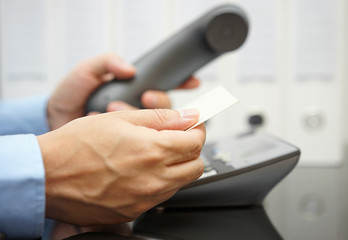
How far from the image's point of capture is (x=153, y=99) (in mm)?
584

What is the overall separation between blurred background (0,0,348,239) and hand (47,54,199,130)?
0.14 meters

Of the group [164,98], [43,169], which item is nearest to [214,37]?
[164,98]

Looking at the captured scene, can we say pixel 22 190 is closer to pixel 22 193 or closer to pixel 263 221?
pixel 22 193

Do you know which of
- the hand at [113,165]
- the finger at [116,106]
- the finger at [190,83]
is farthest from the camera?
the finger at [190,83]

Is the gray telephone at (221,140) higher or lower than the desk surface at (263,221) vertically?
higher

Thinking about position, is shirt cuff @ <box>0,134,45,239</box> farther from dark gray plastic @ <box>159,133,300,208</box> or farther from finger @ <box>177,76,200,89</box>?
finger @ <box>177,76,200,89</box>

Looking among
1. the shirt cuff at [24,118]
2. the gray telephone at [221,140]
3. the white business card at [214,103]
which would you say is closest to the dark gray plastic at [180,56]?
the gray telephone at [221,140]

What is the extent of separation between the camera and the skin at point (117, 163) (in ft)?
0.89

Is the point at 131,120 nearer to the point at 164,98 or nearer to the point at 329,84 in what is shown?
the point at 164,98

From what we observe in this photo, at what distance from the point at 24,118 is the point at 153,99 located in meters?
0.28

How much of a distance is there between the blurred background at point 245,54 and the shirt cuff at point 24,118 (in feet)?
0.41

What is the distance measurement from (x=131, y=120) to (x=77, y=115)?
0.42 meters

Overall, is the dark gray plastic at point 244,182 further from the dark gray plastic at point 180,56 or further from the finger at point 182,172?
the dark gray plastic at point 180,56

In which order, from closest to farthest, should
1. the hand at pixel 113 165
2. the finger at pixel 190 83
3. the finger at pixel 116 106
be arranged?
the hand at pixel 113 165, the finger at pixel 116 106, the finger at pixel 190 83
